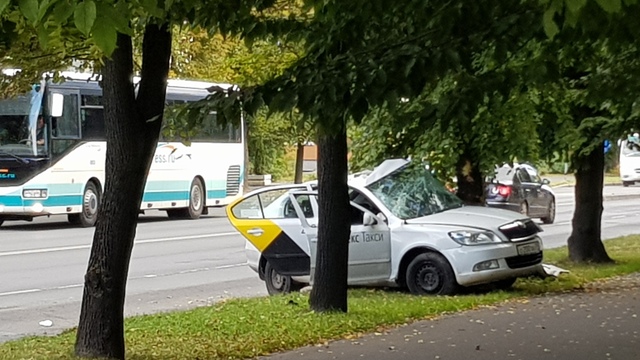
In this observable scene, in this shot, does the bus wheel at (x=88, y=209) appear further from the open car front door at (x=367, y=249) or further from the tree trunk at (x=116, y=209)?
the tree trunk at (x=116, y=209)

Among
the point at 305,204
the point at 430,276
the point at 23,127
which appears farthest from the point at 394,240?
the point at 23,127

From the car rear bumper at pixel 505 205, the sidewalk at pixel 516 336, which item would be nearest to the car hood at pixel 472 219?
the sidewalk at pixel 516 336

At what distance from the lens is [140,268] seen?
17.5 metres

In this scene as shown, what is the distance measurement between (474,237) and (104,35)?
9630 millimetres

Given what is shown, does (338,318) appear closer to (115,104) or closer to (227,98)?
(115,104)

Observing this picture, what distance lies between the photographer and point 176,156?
101 feet

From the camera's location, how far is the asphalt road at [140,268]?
13031 millimetres

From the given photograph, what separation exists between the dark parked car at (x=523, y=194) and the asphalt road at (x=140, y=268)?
3.47 ft

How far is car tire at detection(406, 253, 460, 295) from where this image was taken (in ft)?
42.7

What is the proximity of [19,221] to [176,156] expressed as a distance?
491 centimetres

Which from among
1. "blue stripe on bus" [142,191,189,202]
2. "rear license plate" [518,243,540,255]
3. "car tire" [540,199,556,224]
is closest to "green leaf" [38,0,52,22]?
"rear license plate" [518,243,540,255]

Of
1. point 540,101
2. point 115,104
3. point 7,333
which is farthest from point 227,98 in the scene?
point 540,101

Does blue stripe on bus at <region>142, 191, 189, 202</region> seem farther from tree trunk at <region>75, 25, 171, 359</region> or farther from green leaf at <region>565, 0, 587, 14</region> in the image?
green leaf at <region>565, 0, 587, 14</region>

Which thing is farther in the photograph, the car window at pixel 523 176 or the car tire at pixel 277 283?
the car window at pixel 523 176
